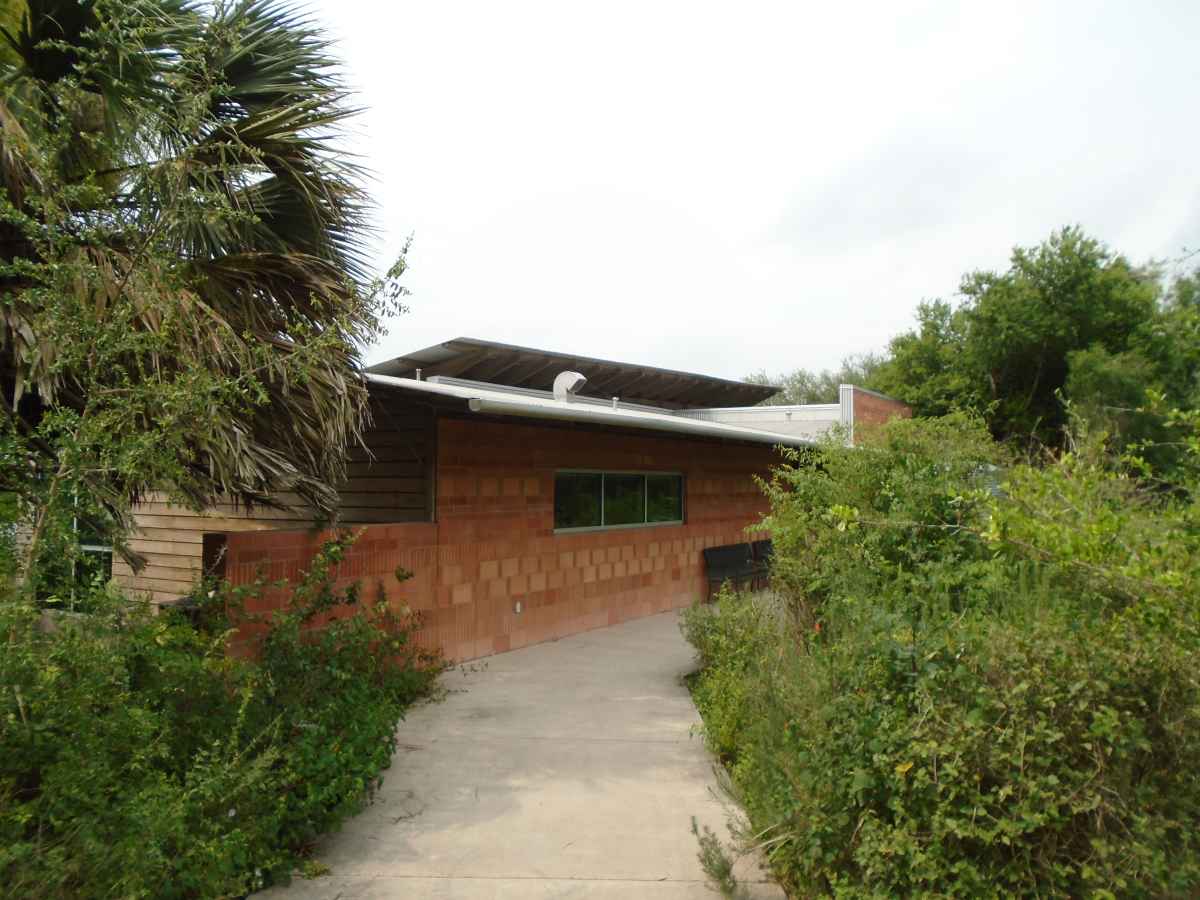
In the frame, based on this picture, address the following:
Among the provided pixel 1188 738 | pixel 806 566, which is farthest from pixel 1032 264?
pixel 1188 738

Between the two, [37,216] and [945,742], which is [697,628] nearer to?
[945,742]

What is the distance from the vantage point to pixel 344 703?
511cm

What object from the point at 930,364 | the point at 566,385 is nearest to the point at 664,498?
the point at 566,385

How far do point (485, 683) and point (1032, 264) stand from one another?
2974cm

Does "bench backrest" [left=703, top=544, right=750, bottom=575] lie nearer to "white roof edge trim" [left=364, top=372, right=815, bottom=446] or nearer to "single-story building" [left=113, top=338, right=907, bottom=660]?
"single-story building" [left=113, top=338, right=907, bottom=660]

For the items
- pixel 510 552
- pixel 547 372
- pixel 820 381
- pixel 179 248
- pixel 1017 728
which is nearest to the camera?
pixel 1017 728

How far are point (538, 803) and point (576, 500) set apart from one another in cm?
577

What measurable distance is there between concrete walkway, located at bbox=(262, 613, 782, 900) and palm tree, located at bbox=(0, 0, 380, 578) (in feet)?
6.60

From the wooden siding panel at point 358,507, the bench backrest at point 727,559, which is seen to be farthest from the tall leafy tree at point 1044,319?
the wooden siding panel at point 358,507

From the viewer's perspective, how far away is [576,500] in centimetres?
1057

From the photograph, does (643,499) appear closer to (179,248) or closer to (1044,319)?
(179,248)

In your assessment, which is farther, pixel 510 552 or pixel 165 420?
pixel 510 552

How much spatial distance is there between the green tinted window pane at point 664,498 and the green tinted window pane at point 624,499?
0.55 ft

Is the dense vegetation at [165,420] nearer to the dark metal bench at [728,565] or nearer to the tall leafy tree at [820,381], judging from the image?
the dark metal bench at [728,565]
